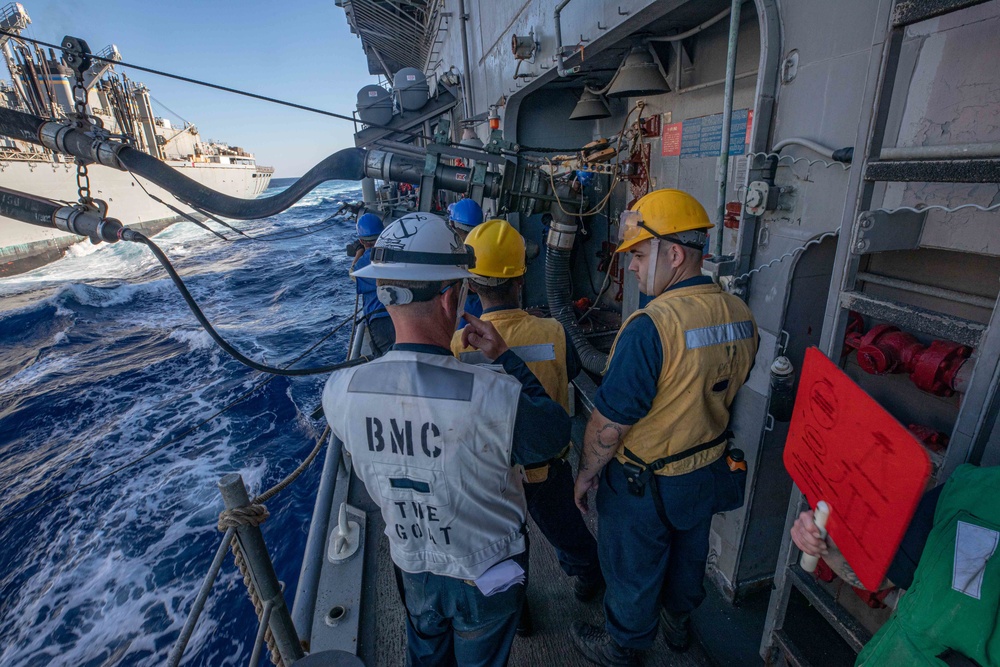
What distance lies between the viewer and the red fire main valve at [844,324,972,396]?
1350mm

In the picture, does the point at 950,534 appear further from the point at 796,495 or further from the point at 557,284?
the point at 557,284

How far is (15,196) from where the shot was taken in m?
1.83

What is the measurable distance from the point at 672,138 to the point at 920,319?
353cm

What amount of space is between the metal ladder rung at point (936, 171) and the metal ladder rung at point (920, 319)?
347 millimetres

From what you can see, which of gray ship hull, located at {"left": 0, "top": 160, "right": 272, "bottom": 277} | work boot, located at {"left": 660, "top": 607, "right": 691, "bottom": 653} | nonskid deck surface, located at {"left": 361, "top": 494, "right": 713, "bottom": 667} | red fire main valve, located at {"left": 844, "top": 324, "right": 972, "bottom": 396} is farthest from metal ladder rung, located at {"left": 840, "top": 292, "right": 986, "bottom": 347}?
gray ship hull, located at {"left": 0, "top": 160, "right": 272, "bottom": 277}

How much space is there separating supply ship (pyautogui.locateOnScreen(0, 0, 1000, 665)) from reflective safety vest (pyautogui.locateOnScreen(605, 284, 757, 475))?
23 centimetres

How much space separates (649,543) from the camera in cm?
207

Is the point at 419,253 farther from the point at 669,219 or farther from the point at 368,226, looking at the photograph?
the point at 368,226

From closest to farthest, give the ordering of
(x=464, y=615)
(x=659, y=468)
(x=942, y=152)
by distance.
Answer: (x=942, y=152) → (x=464, y=615) → (x=659, y=468)

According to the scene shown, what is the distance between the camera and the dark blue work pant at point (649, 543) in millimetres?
2027

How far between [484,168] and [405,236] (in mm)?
3709

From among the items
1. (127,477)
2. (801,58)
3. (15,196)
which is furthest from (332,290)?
(801,58)

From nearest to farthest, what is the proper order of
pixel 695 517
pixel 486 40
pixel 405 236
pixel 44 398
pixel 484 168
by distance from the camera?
pixel 405 236
pixel 695 517
pixel 484 168
pixel 486 40
pixel 44 398

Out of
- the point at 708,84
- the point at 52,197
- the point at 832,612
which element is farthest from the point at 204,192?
the point at 52,197
